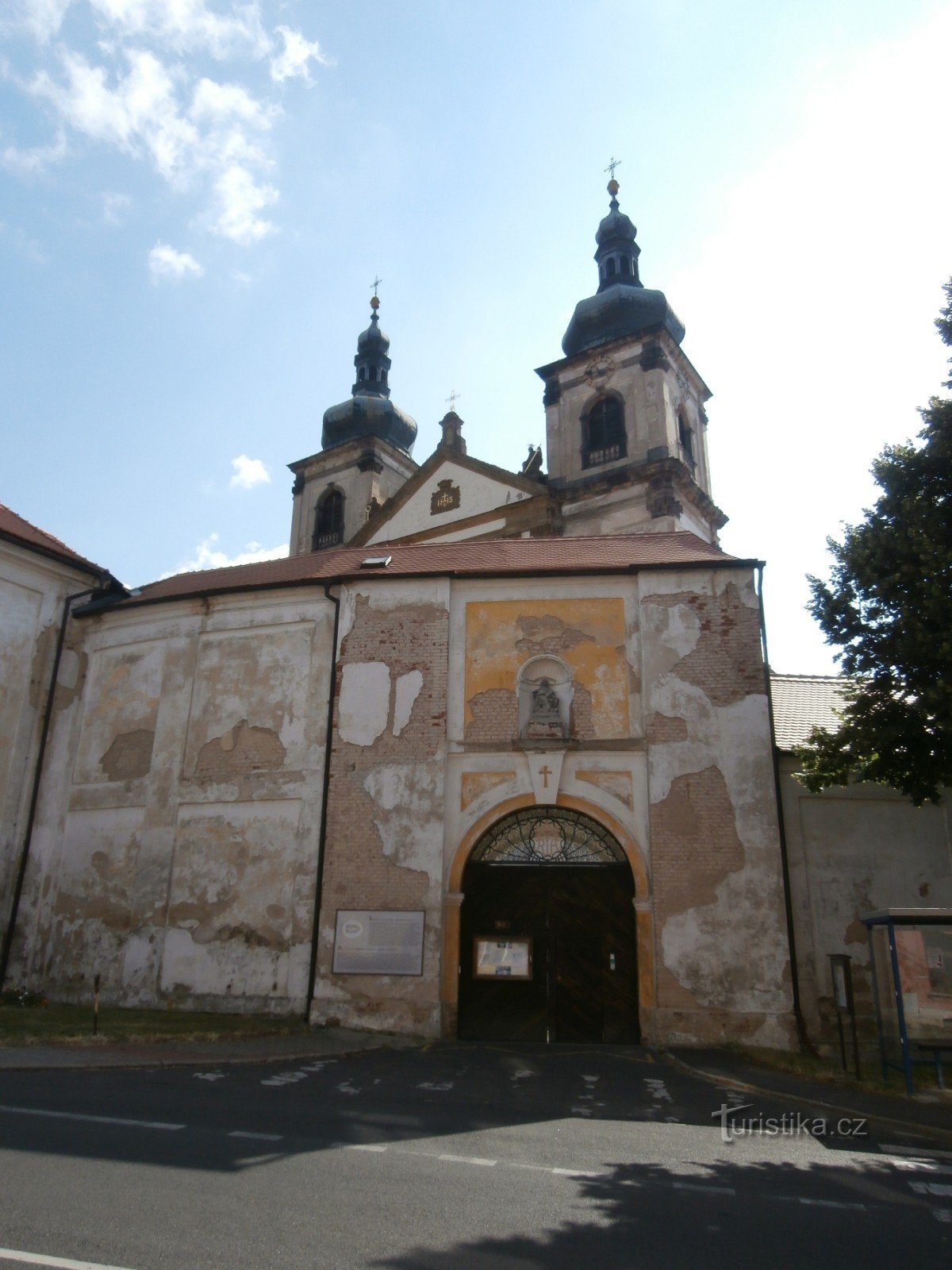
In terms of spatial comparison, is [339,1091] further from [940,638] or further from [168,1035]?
[940,638]

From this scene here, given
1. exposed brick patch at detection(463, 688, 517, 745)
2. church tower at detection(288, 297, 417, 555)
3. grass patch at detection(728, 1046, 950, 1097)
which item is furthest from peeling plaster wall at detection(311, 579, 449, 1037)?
church tower at detection(288, 297, 417, 555)

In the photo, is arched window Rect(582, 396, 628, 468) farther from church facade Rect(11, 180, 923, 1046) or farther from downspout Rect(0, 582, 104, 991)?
downspout Rect(0, 582, 104, 991)

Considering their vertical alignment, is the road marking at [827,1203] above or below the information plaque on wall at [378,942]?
below

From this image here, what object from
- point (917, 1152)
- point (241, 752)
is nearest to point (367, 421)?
point (241, 752)

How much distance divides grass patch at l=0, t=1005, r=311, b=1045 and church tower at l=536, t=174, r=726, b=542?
19855 mm

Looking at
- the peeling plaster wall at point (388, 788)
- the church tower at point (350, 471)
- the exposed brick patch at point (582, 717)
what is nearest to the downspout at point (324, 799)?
the peeling plaster wall at point (388, 788)

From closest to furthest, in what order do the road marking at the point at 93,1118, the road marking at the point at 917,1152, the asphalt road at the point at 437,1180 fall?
the asphalt road at the point at 437,1180 → the road marking at the point at 93,1118 → the road marking at the point at 917,1152

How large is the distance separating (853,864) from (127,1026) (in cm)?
1113

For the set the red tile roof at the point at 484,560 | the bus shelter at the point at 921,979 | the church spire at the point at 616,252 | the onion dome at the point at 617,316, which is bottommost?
the bus shelter at the point at 921,979

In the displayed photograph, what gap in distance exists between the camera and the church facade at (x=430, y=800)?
1425 centimetres

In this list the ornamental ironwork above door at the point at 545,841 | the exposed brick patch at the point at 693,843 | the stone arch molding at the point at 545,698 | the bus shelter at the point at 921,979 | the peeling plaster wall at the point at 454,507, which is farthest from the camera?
the peeling plaster wall at the point at 454,507

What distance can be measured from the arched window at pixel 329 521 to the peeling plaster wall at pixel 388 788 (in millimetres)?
25265

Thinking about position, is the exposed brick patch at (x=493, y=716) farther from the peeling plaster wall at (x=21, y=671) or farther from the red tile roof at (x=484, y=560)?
the peeling plaster wall at (x=21, y=671)

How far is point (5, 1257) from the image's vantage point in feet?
14.5
